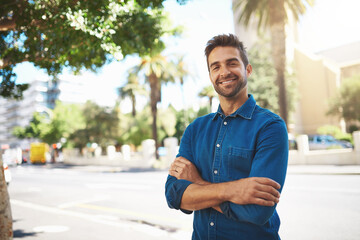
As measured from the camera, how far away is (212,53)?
1932 millimetres

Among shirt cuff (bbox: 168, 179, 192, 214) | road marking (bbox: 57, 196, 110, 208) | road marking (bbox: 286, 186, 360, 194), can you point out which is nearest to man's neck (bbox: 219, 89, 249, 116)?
shirt cuff (bbox: 168, 179, 192, 214)

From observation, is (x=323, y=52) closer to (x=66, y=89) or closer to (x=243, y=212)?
(x=243, y=212)

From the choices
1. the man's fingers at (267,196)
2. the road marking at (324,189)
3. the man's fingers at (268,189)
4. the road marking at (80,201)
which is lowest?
the road marking at (324,189)

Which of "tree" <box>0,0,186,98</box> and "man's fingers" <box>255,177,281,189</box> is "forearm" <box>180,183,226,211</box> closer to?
"man's fingers" <box>255,177,281,189</box>

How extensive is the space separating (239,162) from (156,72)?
22.1 metres

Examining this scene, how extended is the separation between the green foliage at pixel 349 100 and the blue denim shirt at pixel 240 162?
119 ft

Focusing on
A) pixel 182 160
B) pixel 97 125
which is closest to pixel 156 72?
pixel 97 125

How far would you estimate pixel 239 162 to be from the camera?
170cm

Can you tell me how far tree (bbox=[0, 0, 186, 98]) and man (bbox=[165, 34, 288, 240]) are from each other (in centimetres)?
269

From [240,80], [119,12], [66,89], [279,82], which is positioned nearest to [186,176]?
[240,80]

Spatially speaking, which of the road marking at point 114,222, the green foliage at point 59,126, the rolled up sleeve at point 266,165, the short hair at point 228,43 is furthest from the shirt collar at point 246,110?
the green foliage at point 59,126

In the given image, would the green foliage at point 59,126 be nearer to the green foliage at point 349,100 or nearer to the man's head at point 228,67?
the green foliage at point 349,100

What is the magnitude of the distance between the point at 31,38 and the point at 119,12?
1.57m

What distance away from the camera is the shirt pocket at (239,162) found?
1679 millimetres
